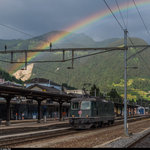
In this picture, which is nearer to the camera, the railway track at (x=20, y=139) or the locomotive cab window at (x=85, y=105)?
the railway track at (x=20, y=139)

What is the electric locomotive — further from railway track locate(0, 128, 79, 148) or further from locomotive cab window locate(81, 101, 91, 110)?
railway track locate(0, 128, 79, 148)

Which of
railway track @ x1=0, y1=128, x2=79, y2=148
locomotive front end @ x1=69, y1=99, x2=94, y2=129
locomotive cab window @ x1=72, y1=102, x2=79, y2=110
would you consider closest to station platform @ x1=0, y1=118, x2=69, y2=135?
railway track @ x1=0, y1=128, x2=79, y2=148

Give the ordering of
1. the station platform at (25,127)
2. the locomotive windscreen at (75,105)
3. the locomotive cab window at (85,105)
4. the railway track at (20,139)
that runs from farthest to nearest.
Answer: the locomotive windscreen at (75,105) < the locomotive cab window at (85,105) < the station platform at (25,127) < the railway track at (20,139)

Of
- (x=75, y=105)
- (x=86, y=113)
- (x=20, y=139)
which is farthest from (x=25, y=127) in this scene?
(x=20, y=139)

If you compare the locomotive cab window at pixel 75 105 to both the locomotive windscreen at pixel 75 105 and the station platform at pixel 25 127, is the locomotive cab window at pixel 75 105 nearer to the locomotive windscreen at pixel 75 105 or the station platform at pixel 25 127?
the locomotive windscreen at pixel 75 105

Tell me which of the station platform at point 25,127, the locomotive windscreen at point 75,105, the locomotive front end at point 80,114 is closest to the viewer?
the station platform at point 25,127

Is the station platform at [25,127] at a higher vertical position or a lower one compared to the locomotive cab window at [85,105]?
lower

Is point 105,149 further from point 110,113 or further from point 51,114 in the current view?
point 51,114

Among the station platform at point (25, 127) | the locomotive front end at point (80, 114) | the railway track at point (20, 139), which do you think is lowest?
the station platform at point (25, 127)

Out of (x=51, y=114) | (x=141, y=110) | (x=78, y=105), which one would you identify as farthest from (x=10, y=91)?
(x=141, y=110)

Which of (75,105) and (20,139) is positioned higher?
(75,105)

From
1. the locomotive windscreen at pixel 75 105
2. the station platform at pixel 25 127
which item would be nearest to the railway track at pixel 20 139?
the station platform at pixel 25 127

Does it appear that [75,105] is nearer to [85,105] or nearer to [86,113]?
[85,105]

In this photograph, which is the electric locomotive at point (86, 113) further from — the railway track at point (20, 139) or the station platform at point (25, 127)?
the railway track at point (20, 139)
